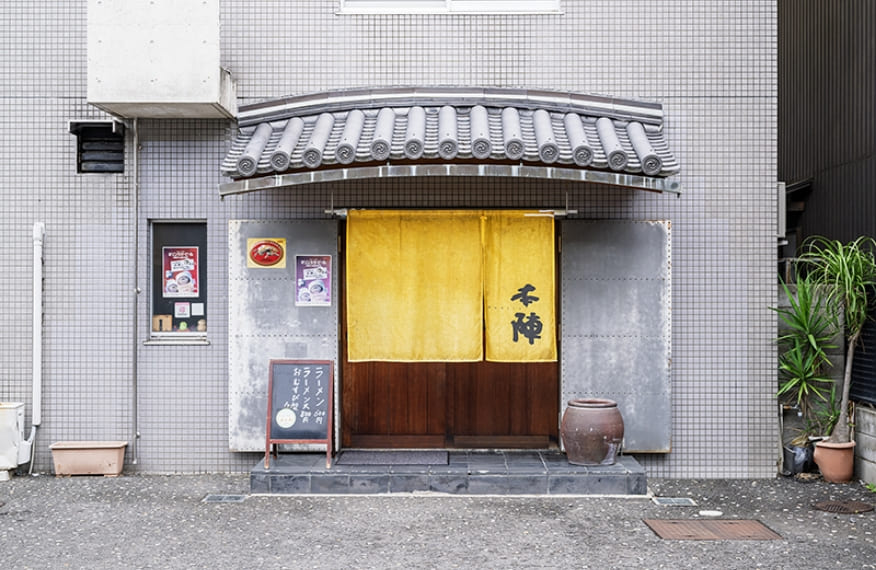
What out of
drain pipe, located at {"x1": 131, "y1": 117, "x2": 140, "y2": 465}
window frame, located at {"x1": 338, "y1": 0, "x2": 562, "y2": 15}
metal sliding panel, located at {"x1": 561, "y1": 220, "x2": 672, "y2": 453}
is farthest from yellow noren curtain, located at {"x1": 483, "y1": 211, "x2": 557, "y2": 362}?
drain pipe, located at {"x1": 131, "y1": 117, "x2": 140, "y2": 465}

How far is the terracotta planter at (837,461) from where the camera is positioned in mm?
8945

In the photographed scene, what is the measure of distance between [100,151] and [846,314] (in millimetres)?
8620

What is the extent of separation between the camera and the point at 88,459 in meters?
9.18

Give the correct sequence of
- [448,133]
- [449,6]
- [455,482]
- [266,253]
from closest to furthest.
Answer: [448,133], [455,482], [266,253], [449,6]

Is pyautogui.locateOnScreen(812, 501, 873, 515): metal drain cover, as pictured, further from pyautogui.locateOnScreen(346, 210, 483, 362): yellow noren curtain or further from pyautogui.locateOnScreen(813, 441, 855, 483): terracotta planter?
pyautogui.locateOnScreen(346, 210, 483, 362): yellow noren curtain

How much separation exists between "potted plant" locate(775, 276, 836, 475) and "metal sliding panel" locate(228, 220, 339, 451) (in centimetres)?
515

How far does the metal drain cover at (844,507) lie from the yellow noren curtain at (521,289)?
9.86 ft

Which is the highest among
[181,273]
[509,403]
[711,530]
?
[181,273]

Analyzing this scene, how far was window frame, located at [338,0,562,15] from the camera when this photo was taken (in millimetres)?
9445

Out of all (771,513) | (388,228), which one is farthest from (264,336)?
(771,513)

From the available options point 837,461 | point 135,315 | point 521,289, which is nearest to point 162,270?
point 135,315

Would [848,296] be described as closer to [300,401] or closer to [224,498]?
[300,401]

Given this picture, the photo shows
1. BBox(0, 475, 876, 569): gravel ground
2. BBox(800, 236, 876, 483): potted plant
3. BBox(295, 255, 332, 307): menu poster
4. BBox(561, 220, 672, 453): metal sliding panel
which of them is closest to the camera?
BBox(0, 475, 876, 569): gravel ground

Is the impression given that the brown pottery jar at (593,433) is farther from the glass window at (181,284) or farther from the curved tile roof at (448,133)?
the glass window at (181,284)
